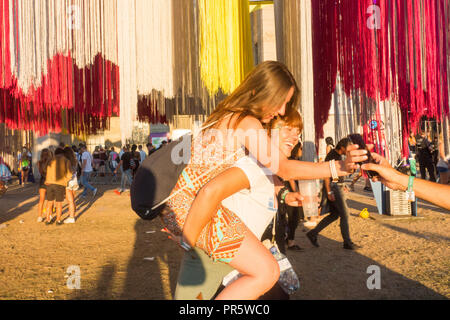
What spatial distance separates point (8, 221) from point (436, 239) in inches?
345

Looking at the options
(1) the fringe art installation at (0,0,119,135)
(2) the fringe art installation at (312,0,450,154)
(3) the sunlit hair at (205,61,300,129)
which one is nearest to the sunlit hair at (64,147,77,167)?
(1) the fringe art installation at (0,0,119,135)

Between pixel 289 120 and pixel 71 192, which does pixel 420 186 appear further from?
pixel 71 192

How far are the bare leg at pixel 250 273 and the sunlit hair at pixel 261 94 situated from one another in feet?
1.81

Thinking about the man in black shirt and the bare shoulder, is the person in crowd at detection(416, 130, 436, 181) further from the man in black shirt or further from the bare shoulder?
the bare shoulder

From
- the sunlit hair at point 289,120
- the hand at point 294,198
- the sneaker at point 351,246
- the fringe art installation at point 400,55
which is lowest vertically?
the sneaker at point 351,246

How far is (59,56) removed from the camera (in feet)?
15.3

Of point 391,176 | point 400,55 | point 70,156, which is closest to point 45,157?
point 70,156

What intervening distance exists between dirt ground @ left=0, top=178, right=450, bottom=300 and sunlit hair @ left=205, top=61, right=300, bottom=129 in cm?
260

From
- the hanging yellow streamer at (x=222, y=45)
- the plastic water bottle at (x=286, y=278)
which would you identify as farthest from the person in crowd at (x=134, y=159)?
the plastic water bottle at (x=286, y=278)

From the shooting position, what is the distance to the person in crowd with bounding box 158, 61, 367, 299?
148cm

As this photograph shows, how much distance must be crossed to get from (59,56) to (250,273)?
13.8 ft

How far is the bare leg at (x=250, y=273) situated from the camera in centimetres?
152

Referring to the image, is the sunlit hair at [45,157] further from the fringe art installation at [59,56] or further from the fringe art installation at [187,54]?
the fringe art installation at [187,54]
